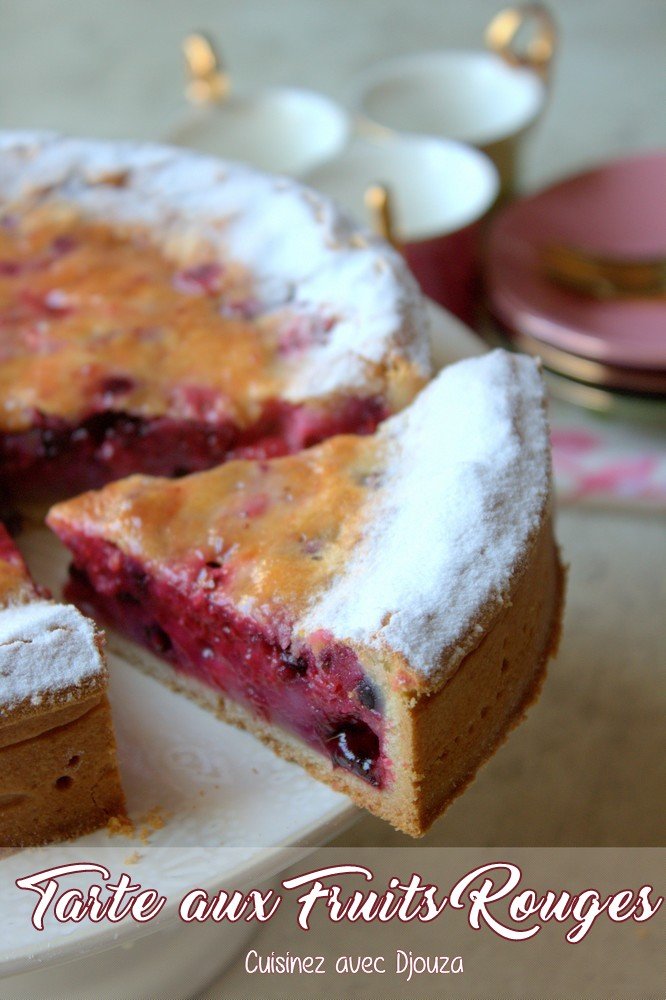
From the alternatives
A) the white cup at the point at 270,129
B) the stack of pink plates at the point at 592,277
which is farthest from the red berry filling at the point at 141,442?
the white cup at the point at 270,129

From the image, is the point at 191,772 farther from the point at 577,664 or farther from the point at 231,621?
the point at 577,664

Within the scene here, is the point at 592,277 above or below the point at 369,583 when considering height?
below

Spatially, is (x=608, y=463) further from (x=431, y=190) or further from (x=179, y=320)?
(x=179, y=320)

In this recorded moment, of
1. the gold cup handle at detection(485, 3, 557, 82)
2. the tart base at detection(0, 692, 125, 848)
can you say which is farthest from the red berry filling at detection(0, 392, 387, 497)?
the gold cup handle at detection(485, 3, 557, 82)

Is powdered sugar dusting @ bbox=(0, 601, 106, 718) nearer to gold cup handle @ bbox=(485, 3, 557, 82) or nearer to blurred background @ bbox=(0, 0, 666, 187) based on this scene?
gold cup handle @ bbox=(485, 3, 557, 82)

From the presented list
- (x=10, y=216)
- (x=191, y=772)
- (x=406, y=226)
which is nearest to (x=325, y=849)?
(x=191, y=772)

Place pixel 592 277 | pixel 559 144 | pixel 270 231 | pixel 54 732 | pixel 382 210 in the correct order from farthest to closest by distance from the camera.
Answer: pixel 559 144 < pixel 592 277 < pixel 382 210 < pixel 270 231 < pixel 54 732

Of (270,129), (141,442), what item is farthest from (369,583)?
→ (270,129)
